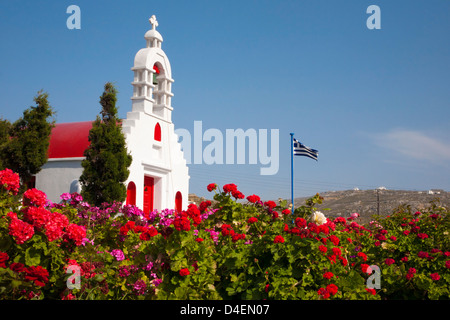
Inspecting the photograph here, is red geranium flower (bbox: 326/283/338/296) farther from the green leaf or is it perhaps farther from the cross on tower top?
the cross on tower top

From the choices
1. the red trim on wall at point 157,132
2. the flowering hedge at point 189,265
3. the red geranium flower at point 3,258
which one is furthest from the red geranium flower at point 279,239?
the red trim on wall at point 157,132

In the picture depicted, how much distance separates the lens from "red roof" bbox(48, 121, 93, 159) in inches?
768

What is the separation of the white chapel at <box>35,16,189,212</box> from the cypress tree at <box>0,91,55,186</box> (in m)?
1.32

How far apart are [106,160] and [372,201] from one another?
58.9ft

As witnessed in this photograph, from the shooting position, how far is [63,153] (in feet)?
64.5

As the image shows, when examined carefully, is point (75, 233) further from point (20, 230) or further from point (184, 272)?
point (184, 272)

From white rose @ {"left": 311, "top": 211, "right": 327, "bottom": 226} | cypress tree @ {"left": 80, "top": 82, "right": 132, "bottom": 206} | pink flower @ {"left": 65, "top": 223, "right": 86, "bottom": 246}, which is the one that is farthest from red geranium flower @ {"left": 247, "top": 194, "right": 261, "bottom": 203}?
cypress tree @ {"left": 80, "top": 82, "right": 132, "bottom": 206}

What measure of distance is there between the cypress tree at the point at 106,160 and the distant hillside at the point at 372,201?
1356cm

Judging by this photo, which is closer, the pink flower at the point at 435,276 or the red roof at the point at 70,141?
the pink flower at the point at 435,276

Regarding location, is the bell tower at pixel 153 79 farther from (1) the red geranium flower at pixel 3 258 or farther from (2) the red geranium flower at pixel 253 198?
(1) the red geranium flower at pixel 3 258

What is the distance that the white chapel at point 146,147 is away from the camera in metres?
18.8

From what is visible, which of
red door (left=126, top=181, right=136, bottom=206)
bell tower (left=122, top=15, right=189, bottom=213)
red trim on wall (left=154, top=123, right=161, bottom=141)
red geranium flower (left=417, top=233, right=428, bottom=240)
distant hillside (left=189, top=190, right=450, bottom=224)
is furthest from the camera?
distant hillside (left=189, top=190, right=450, bottom=224)

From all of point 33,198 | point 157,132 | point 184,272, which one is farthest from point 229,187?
point 157,132
